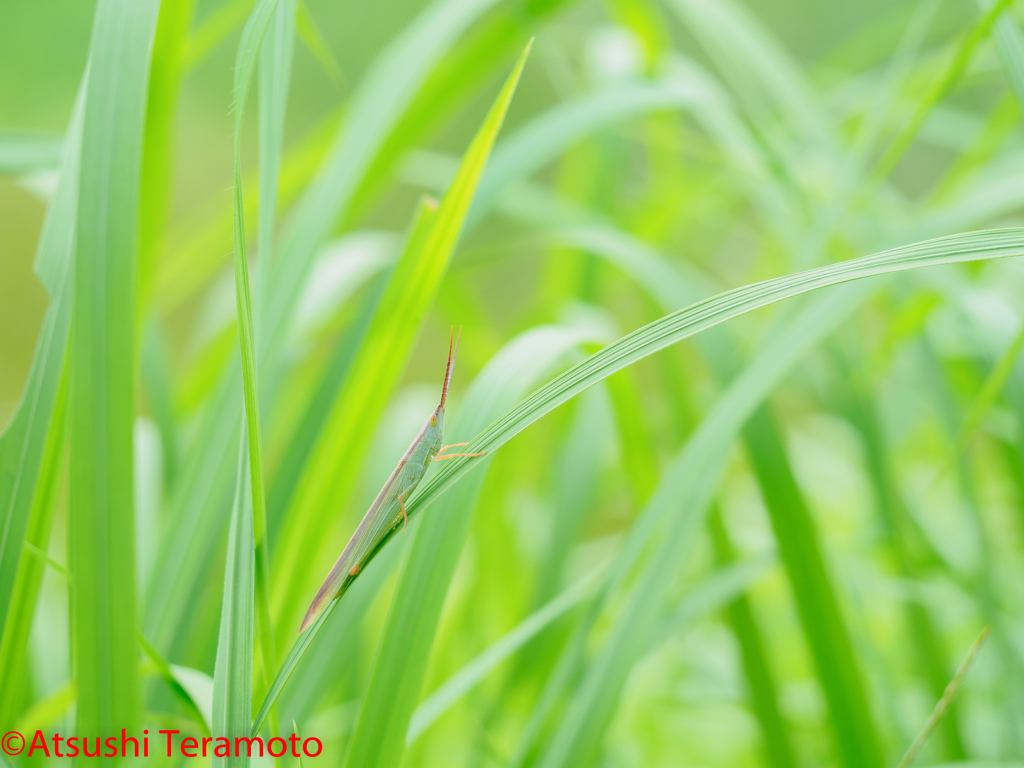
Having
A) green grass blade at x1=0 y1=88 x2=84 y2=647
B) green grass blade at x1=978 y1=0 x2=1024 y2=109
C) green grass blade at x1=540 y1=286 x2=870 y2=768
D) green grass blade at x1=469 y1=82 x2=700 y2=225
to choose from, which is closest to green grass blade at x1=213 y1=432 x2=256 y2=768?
green grass blade at x1=0 y1=88 x2=84 y2=647

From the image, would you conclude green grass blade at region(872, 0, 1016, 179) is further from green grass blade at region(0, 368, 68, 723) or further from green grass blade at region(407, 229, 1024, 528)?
green grass blade at region(0, 368, 68, 723)

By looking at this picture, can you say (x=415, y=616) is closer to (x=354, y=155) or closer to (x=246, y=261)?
(x=246, y=261)

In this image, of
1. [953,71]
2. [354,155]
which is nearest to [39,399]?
[354,155]

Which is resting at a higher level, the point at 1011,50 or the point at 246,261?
the point at 1011,50

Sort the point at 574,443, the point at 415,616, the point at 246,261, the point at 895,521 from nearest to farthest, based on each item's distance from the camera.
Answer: the point at 246,261, the point at 415,616, the point at 895,521, the point at 574,443

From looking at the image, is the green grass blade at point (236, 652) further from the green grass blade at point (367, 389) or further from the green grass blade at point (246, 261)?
the green grass blade at point (367, 389)

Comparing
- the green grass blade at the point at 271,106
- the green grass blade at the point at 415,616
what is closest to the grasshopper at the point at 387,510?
the green grass blade at the point at 415,616
